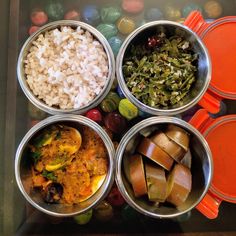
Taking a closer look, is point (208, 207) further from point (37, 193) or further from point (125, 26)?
point (125, 26)

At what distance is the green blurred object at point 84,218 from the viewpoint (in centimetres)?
137

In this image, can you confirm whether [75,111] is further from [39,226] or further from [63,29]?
[39,226]

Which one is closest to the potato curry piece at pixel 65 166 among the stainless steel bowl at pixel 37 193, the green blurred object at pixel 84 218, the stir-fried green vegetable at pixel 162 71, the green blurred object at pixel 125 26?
the stainless steel bowl at pixel 37 193

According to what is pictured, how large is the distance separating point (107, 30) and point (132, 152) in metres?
0.52

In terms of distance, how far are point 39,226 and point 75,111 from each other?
51 centimetres

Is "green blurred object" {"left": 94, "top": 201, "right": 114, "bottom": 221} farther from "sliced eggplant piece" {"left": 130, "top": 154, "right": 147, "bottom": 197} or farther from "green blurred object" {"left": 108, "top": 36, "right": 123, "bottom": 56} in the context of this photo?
"green blurred object" {"left": 108, "top": 36, "right": 123, "bottom": 56}

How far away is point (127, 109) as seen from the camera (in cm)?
133

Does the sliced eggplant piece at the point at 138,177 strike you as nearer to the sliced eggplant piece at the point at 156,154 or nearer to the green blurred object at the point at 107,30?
the sliced eggplant piece at the point at 156,154

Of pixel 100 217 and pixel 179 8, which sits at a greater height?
pixel 179 8

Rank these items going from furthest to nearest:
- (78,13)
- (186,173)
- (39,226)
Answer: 1. (78,13)
2. (39,226)
3. (186,173)

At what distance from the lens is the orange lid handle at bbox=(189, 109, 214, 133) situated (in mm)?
1347

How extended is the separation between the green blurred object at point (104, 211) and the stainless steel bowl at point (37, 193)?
16 cm

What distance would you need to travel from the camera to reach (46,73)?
50.7 inches

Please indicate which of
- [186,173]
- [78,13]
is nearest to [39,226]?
[186,173]
